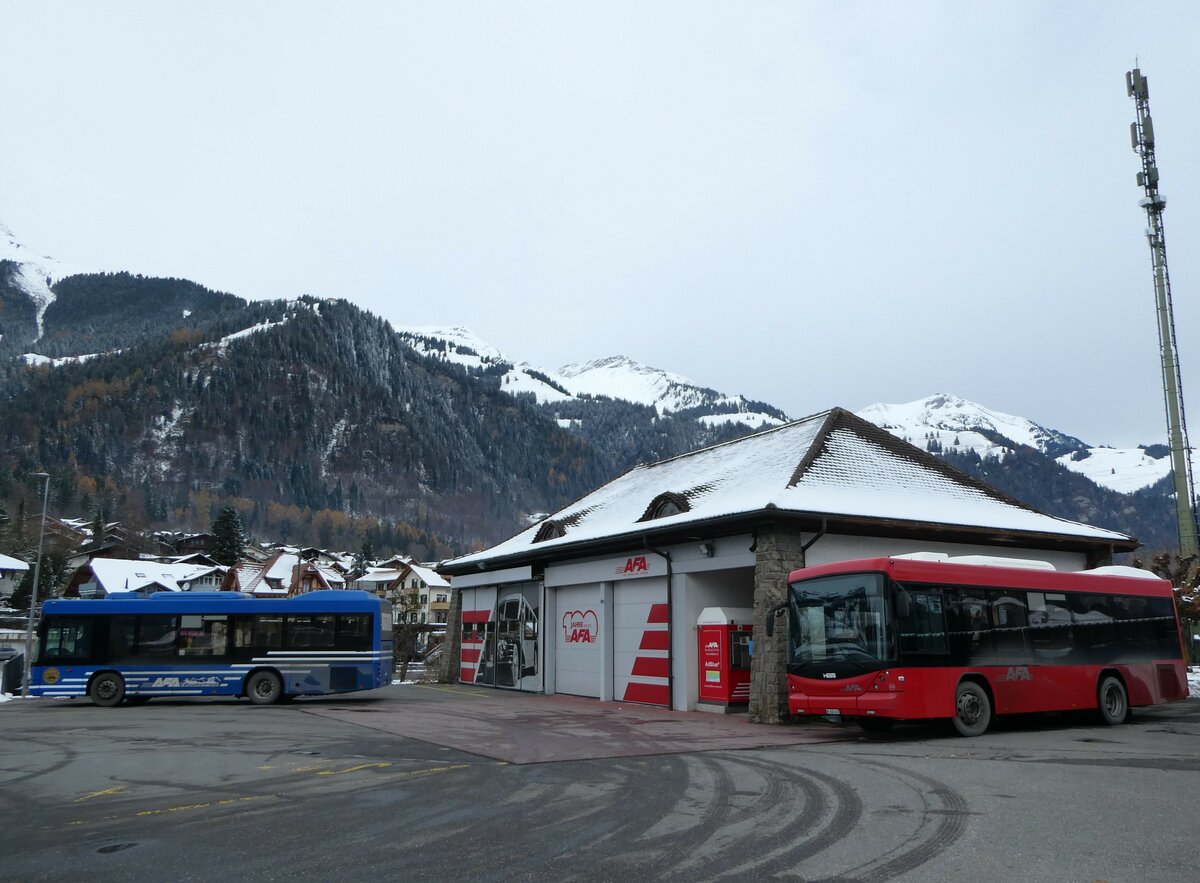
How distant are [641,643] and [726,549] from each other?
4146 millimetres

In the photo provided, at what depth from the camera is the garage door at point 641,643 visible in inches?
882

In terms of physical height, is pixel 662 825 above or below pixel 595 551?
below

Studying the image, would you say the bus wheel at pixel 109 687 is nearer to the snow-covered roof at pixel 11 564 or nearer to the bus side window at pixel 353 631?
the bus side window at pixel 353 631

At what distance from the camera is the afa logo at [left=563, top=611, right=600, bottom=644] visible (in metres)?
25.6

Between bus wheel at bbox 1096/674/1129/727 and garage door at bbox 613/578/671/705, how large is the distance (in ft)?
29.6

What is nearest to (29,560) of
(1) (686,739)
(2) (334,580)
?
(2) (334,580)

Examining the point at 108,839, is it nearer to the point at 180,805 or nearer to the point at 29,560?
the point at 180,805

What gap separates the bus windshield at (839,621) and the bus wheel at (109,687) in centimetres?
1743

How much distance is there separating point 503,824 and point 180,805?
11.7 ft

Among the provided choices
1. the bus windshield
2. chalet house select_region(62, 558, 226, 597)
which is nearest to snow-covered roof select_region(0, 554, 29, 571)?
chalet house select_region(62, 558, 226, 597)

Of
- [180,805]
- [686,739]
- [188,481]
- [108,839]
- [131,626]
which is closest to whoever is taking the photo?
[108,839]

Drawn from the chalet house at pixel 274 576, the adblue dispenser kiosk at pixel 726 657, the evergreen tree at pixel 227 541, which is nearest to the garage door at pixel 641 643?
the adblue dispenser kiosk at pixel 726 657

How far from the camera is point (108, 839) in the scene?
7.76 meters

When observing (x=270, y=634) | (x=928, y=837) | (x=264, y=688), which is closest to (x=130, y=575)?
(x=264, y=688)
